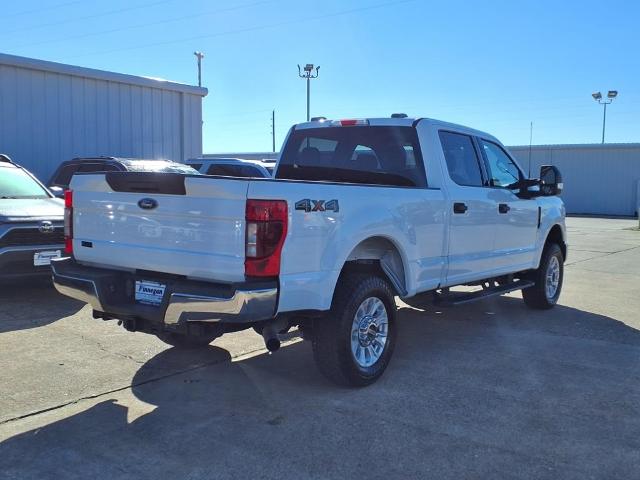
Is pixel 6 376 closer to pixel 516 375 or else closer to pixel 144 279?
pixel 144 279

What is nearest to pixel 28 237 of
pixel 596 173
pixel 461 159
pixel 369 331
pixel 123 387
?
pixel 123 387

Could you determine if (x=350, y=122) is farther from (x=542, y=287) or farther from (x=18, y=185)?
(x=18, y=185)

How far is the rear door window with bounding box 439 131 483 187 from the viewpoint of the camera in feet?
19.1

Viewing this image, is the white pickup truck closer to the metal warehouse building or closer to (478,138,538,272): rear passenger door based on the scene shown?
(478,138,538,272): rear passenger door

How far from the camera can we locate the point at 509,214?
657cm

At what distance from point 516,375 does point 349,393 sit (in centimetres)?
146

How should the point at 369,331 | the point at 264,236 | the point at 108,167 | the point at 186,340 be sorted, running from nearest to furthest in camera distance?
the point at 264,236 < the point at 369,331 < the point at 186,340 < the point at 108,167

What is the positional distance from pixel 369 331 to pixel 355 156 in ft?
6.00

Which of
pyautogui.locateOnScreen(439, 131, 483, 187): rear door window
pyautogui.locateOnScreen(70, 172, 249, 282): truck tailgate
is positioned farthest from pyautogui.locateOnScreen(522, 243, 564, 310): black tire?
pyautogui.locateOnScreen(70, 172, 249, 282): truck tailgate

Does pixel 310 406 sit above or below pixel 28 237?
below

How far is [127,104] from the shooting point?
13.8 m

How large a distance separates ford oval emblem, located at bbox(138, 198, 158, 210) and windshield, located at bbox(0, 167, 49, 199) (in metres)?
4.56

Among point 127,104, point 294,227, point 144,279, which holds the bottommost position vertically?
point 144,279

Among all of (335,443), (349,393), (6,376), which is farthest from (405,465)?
(6,376)
